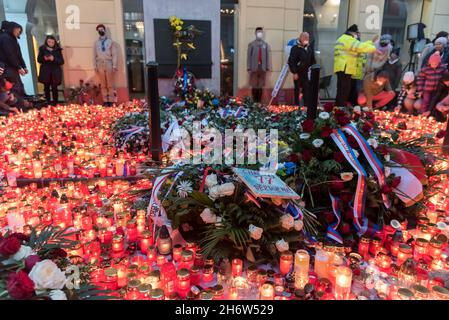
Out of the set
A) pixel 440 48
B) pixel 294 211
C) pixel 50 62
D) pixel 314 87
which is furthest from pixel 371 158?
pixel 50 62

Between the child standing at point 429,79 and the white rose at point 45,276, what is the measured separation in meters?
5.80

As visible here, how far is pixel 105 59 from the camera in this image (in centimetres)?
728

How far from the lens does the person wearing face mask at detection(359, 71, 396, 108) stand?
6.57 m

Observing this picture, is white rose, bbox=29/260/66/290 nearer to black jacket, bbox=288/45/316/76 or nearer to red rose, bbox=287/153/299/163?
red rose, bbox=287/153/299/163

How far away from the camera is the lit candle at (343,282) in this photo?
1514 millimetres

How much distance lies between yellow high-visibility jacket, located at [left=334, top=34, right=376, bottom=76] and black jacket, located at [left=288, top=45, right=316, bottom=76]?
65 centimetres

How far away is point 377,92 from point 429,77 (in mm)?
1255

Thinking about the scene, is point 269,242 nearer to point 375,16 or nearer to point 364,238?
point 364,238

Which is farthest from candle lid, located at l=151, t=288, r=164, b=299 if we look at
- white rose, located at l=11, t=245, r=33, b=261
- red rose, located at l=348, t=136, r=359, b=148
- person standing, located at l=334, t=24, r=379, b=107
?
person standing, located at l=334, t=24, r=379, b=107

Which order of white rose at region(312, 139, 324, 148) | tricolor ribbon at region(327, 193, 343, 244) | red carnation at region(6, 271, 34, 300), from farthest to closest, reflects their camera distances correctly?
white rose at region(312, 139, 324, 148) → tricolor ribbon at region(327, 193, 343, 244) → red carnation at region(6, 271, 34, 300)

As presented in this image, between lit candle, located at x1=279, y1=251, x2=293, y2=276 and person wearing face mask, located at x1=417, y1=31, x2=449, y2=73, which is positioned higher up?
person wearing face mask, located at x1=417, y1=31, x2=449, y2=73

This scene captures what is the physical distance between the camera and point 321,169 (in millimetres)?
2170

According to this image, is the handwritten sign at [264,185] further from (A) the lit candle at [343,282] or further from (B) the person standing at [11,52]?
(B) the person standing at [11,52]

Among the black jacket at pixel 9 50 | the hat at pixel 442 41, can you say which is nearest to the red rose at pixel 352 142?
the hat at pixel 442 41
